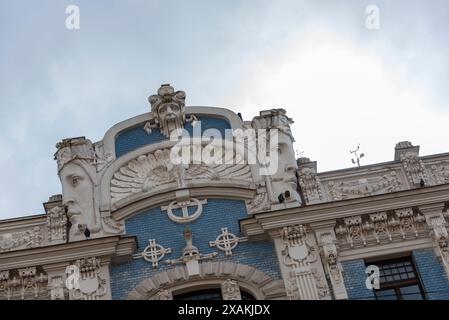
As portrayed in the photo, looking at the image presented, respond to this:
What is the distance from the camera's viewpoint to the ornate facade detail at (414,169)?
66.0 ft

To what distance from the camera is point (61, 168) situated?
2086 centimetres

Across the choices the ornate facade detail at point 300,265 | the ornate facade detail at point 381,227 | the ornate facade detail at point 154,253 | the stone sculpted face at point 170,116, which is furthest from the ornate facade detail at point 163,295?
the stone sculpted face at point 170,116

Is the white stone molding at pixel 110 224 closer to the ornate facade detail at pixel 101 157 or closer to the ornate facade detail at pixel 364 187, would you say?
the ornate facade detail at pixel 101 157

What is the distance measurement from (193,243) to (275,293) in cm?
225

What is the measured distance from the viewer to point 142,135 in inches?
862

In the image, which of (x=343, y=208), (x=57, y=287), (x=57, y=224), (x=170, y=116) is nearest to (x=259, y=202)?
(x=343, y=208)

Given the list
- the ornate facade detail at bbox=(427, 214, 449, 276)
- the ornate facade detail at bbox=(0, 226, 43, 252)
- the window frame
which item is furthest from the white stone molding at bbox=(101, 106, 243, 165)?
the ornate facade detail at bbox=(427, 214, 449, 276)

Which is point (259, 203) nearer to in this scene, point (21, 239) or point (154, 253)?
point (154, 253)

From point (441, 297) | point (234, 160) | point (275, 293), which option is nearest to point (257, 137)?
point (234, 160)

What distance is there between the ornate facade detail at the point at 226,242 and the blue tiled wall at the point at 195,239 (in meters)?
0.08
